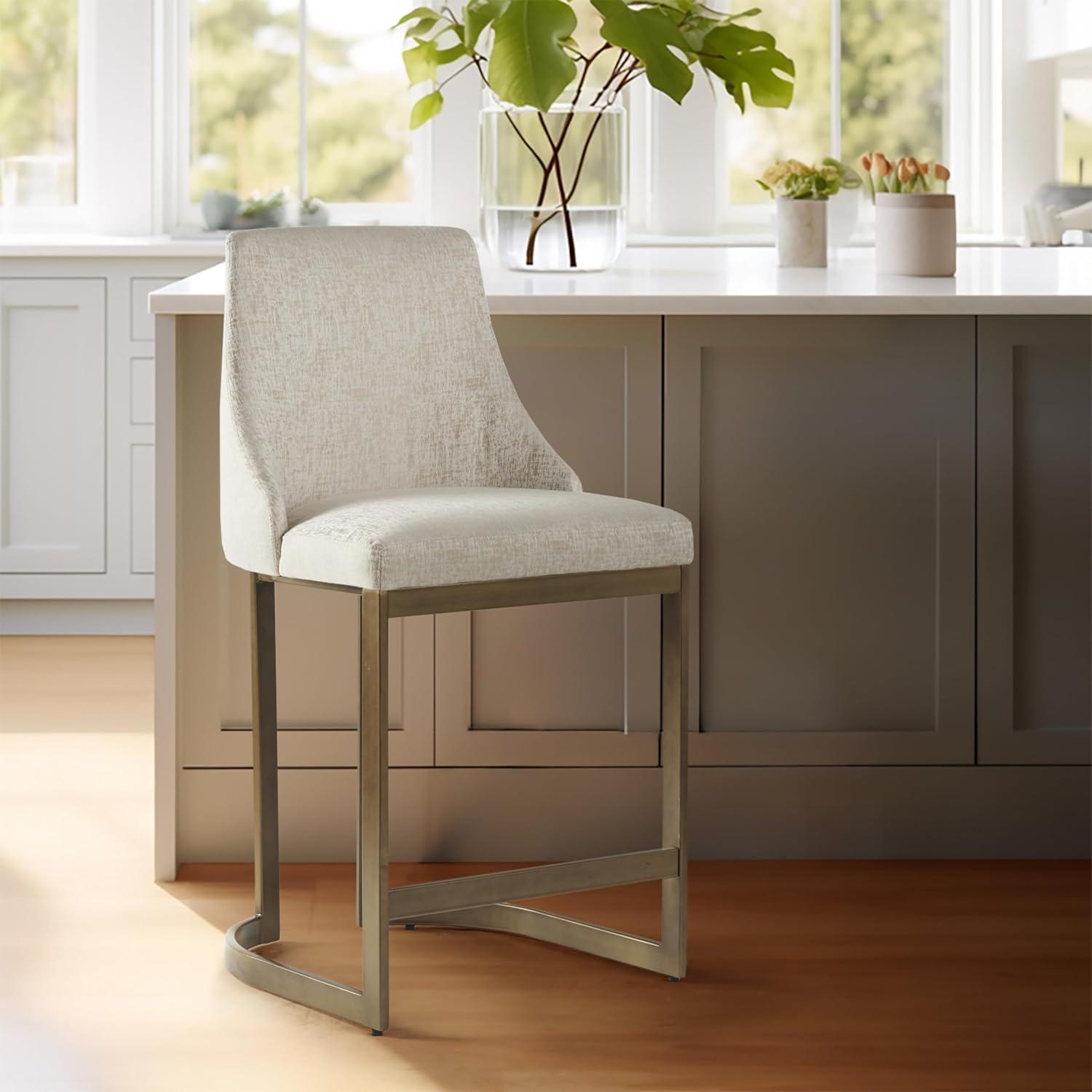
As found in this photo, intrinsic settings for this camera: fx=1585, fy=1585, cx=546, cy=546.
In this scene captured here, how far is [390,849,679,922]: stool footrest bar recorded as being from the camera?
1897mm

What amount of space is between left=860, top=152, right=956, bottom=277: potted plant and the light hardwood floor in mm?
1001

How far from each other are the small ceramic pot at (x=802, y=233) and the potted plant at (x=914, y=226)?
9.2 inches

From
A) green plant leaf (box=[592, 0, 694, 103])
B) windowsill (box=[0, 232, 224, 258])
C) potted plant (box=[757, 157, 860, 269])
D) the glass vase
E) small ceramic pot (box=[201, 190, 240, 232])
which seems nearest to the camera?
green plant leaf (box=[592, 0, 694, 103])

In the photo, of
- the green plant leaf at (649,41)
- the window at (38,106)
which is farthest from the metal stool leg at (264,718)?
the window at (38,106)

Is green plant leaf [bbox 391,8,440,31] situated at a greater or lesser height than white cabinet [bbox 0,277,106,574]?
greater

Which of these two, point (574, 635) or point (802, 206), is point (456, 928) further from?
point (802, 206)

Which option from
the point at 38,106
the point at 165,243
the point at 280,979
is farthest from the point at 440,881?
the point at 38,106

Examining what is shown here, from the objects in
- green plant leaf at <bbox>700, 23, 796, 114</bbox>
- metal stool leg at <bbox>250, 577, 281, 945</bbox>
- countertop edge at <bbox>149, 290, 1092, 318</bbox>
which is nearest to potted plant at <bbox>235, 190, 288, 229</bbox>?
green plant leaf at <bbox>700, 23, 796, 114</bbox>

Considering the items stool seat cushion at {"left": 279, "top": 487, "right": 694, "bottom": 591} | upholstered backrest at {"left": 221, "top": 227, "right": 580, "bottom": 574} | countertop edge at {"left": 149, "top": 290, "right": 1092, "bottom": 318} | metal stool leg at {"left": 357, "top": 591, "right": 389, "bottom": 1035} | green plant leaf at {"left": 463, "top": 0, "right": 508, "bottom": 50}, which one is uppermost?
green plant leaf at {"left": 463, "top": 0, "right": 508, "bottom": 50}

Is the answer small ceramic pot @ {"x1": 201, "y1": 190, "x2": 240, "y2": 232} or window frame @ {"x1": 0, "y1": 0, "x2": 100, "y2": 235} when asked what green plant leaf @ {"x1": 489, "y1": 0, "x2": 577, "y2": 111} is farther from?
window frame @ {"x1": 0, "y1": 0, "x2": 100, "y2": 235}

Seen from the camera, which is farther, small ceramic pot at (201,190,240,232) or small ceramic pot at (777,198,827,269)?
small ceramic pot at (201,190,240,232)

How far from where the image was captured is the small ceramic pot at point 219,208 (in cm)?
478

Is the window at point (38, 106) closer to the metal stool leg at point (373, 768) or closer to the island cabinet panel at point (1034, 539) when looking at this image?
the island cabinet panel at point (1034, 539)

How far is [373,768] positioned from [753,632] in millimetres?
909
